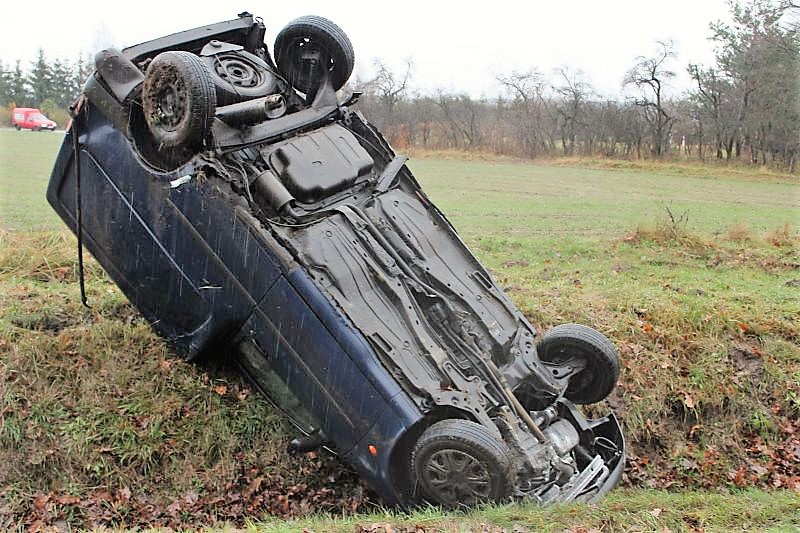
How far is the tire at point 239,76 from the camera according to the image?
6059 millimetres

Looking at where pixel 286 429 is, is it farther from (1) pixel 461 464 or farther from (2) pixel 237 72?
(2) pixel 237 72

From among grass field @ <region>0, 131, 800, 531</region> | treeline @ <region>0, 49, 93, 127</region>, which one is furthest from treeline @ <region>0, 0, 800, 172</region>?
grass field @ <region>0, 131, 800, 531</region>

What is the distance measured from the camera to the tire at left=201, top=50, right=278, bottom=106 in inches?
239

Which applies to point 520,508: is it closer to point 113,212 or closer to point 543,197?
point 113,212

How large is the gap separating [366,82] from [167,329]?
30460mm

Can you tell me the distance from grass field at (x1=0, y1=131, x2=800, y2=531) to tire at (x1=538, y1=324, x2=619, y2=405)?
2.73 ft

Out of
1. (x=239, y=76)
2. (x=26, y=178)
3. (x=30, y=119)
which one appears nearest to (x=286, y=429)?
(x=239, y=76)

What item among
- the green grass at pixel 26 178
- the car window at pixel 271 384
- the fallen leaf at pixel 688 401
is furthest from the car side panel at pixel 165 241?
Result: the fallen leaf at pixel 688 401

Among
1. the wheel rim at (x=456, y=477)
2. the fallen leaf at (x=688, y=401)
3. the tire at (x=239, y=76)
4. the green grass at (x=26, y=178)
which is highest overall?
the tire at (x=239, y=76)

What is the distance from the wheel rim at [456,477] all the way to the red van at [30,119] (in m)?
31.3

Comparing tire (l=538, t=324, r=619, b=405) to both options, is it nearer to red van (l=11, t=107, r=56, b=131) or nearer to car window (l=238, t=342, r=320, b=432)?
car window (l=238, t=342, r=320, b=432)

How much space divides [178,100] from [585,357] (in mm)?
3518

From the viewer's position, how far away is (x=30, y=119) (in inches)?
1282

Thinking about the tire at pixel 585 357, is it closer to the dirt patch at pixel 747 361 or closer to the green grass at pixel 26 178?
the dirt patch at pixel 747 361
